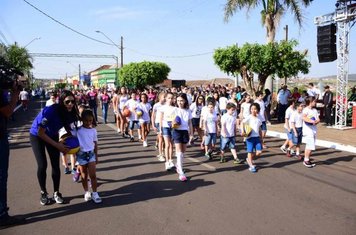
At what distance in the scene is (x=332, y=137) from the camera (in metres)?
12.0

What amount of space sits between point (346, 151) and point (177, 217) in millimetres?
7023

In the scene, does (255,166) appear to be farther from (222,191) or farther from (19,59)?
(19,59)

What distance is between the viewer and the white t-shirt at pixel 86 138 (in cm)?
534

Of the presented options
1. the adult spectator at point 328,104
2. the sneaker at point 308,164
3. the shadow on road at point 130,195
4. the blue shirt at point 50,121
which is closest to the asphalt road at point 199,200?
the shadow on road at point 130,195

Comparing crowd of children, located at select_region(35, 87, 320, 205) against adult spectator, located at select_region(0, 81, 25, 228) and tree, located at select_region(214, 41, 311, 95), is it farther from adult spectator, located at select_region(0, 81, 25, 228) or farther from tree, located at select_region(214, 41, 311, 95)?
tree, located at select_region(214, 41, 311, 95)

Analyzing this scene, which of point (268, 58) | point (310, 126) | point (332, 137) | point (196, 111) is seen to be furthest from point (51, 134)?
point (268, 58)

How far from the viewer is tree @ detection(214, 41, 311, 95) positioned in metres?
15.7

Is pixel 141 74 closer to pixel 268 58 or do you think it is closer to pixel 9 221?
pixel 268 58

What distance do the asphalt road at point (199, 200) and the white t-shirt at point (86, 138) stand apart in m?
0.85

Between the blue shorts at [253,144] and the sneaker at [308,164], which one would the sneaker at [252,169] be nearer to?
the blue shorts at [253,144]

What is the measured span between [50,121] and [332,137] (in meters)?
9.85

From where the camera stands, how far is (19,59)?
4941 cm

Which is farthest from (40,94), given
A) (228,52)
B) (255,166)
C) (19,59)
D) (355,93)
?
(255,166)

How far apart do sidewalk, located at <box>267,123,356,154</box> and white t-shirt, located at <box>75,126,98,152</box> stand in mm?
7589
